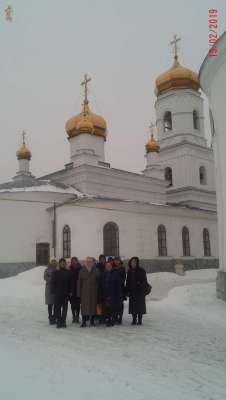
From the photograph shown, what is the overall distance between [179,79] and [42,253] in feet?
53.5

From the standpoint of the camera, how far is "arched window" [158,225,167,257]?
24.3 meters

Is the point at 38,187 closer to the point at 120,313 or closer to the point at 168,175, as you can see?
the point at 168,175

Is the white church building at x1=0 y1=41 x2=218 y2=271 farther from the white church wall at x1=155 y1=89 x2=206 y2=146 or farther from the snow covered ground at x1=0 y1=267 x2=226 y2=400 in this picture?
the snow covered ground at x1=0 y1=267 x2=226 y2=400

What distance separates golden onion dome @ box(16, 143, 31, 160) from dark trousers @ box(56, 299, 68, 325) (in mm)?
22244

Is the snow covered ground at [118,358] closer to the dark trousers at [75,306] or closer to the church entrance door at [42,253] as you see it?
the dark trousers at [75,306]

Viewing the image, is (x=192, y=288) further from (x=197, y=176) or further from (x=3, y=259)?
(x=197, y=176)

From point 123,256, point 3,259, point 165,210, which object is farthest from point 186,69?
point 3,259

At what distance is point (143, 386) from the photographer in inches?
183

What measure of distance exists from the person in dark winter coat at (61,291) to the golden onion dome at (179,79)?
24.2 metres

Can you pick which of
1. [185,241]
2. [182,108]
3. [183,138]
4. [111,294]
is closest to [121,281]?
[111,294]

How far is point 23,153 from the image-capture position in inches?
1166

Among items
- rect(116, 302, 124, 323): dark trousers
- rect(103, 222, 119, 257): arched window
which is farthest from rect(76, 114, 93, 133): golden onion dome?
rect(116, 302, 124, 323): dark trousers

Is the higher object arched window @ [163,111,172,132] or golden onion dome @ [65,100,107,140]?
arched window @ [163,111,172,132]

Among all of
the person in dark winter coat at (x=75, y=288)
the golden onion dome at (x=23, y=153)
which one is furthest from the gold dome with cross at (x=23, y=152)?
the person in dark winter coat at (x=75, y=288)
